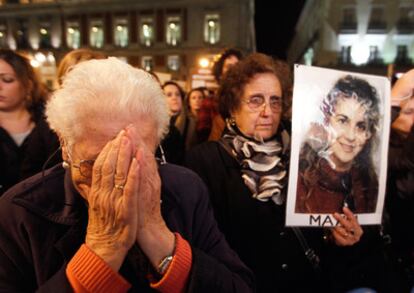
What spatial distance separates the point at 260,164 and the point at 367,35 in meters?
35.7

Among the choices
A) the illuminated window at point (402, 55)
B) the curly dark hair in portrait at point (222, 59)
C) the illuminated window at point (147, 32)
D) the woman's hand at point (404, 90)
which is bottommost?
the woman's hand at point (404, 90)

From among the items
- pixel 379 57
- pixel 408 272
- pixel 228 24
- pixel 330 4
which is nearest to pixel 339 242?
pixel 408 272

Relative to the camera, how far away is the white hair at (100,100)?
1.01 m

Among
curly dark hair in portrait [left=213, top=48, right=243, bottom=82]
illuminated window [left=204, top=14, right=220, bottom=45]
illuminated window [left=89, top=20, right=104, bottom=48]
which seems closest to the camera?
curly dark hair in portrait [left=213, top=48, right=243, bottom=82]

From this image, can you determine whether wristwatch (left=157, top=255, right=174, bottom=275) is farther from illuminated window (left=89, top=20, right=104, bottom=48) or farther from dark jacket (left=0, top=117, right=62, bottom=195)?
illuminated window (left=89, top=20, right=104, bottom=48)

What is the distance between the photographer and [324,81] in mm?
1473

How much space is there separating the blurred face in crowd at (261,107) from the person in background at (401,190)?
62cm

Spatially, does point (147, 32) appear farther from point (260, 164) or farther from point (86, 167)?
point (86, 167)

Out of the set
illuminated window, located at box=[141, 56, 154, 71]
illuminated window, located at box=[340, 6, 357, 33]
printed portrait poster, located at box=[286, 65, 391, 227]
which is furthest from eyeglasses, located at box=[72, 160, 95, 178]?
illuminated window, located at box=[340, 6, 357, 33]

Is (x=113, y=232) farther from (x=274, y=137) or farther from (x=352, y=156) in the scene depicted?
(x=274, y=137)

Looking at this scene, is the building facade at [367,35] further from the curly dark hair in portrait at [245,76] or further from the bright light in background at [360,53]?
the curly dark hair in portrait at [245,76]

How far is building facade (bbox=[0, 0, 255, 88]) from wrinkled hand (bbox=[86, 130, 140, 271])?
94.6 feet

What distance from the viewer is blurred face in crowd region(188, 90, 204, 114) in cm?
493

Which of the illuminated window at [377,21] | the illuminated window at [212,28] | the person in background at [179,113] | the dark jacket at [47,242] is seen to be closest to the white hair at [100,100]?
the dark jacket at [47,242]
